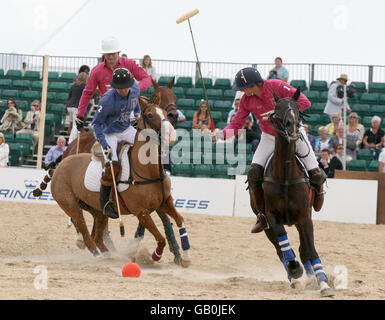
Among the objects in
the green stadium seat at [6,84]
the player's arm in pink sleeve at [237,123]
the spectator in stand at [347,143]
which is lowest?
the spectator in stand at [347,143]

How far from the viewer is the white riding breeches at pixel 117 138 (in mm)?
9867

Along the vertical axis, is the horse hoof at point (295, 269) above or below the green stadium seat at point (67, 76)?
below

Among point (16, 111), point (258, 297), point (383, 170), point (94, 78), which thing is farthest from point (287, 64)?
point (258, 297)

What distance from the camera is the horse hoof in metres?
8.00

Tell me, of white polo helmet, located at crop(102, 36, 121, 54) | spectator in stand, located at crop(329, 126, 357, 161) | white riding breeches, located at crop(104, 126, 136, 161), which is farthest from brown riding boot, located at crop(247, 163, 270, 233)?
spectator in stand, located at crop(329, 126, 357, 161)

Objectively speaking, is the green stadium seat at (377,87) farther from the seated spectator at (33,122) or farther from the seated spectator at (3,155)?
the seated spectator at (3,155)

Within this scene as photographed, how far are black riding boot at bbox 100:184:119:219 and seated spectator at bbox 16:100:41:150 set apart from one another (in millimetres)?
9801

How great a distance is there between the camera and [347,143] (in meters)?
17.2

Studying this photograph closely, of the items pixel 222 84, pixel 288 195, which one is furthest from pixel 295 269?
pixel 222 84

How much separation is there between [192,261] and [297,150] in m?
3.11

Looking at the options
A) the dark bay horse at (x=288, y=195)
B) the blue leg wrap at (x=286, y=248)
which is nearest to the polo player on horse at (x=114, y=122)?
the dark bay horse at (x=288, y=195)

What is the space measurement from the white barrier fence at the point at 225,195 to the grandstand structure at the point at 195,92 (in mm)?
1159

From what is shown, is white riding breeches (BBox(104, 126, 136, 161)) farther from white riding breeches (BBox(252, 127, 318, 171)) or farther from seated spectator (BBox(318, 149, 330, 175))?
seated spectator (BBox(318, 149, 330, 175))

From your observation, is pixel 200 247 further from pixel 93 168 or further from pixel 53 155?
pixel 53 155
